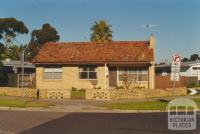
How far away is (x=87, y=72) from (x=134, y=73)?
168 inches

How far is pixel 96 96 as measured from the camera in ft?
111

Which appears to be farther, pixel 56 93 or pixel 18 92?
pixel 18 92

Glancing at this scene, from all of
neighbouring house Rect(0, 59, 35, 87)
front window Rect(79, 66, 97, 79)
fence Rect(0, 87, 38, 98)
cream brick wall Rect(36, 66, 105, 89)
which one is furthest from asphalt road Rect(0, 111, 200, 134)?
neighbouring house Rect(0, 59, 35, 87)

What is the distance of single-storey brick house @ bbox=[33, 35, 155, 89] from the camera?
139ft

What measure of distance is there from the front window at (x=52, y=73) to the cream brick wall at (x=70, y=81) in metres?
0.40

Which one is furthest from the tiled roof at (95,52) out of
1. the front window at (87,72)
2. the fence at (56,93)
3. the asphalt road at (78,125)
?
the asphalt road at (78,125)

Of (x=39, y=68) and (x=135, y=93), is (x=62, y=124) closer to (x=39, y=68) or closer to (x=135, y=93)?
(x=135, y=93)

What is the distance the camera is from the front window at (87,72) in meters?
42.6

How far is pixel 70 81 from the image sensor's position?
4262 centimetres

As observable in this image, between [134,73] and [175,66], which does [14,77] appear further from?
[175,66]

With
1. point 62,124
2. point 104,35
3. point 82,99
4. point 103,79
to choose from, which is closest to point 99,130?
point 62,124

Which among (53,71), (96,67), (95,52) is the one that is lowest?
(53,71)

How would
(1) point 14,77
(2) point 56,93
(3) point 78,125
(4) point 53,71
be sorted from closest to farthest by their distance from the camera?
1. (3) point 78,125
2. (2) point 56,93
3. (4) point 53,71
4. (1) point 14,77

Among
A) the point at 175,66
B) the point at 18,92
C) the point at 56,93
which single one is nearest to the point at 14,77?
the point at 18,92
